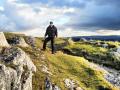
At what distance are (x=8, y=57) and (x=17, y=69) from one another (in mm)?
2864

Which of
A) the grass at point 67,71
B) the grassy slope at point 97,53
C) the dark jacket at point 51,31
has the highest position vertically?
the dark jacket at point 51,31

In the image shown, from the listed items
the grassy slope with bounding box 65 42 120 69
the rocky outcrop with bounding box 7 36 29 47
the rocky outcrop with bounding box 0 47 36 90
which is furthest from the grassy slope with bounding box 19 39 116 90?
the grassy slope with bounding box 65 42 120 69

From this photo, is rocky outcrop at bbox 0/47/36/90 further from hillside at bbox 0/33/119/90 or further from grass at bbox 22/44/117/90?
grass at bbox 22/44/117/90

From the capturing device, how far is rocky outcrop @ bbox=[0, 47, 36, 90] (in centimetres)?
4019

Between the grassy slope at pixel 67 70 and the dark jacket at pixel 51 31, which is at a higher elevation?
the dark jacket at pixel 51 31

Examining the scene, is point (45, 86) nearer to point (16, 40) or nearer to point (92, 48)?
point (16, 40)

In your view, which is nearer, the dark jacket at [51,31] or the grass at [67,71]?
the grass at [67,71]

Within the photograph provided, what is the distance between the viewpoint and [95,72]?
181 ft

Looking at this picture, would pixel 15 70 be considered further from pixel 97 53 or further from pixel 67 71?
pixel 97 53

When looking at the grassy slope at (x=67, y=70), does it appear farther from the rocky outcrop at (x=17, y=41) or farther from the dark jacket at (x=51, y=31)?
the dark jacket at (x=51, y=31)

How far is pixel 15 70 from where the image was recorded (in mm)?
42156

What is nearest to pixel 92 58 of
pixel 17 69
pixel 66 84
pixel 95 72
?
Answer: pixel 95 72

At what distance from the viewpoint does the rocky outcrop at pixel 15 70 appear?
132 ft

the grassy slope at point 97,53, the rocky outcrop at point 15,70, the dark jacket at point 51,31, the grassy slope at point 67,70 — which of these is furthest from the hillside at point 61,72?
the grassy slope at point 97,53
